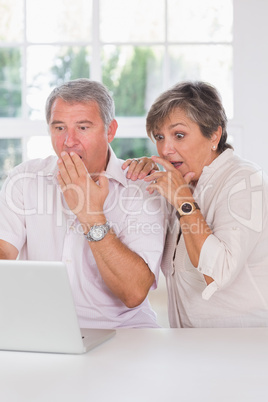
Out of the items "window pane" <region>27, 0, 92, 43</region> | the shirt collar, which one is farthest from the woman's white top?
"window pane" <region>27, 0, 92, 43</region>

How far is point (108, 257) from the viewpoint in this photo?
175 centimetres

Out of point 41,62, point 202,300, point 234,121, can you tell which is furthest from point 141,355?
point 41,62

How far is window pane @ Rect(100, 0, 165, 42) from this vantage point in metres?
3.40

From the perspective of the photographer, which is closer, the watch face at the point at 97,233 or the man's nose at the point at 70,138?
the watch face at the point at 97,233

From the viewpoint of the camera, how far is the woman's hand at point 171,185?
182 cm

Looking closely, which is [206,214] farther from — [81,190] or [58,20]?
[58,20]

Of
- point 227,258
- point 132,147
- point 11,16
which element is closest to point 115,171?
point 227,258

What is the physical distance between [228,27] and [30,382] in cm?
270

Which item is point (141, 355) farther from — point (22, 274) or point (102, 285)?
point (102, 285)

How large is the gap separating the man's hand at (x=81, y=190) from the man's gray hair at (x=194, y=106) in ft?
1.02

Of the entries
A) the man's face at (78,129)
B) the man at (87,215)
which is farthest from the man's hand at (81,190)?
the man's face at (78,129)

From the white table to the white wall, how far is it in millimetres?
1955

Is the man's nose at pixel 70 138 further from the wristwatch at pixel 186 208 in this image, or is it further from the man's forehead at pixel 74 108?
the wristwatch at pixel 186 208

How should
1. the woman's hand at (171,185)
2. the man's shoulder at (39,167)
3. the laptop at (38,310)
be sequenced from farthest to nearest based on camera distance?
1. the man's shoulder at (39,167)
2. the woman's hand at (171,185)
3. the laptop at (38,310)
